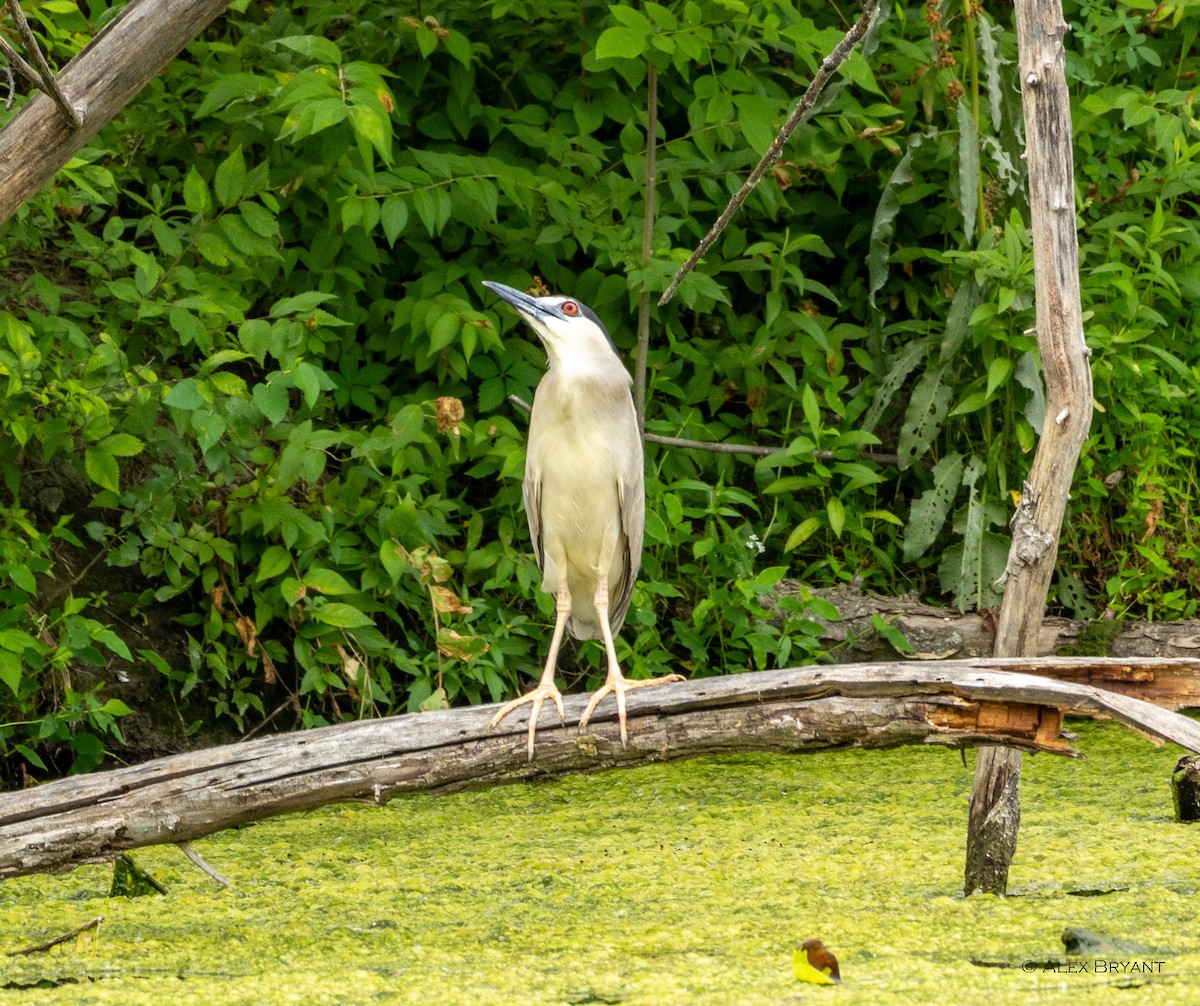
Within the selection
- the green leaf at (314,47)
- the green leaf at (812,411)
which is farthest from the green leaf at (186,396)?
the green leaf at (812,411)

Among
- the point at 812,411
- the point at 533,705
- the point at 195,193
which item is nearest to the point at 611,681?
the point at 533,705

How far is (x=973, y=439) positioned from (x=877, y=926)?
2555 mm

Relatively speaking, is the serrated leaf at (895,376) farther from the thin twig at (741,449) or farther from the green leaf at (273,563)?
the green leaf at (273,563)

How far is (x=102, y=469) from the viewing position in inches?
136

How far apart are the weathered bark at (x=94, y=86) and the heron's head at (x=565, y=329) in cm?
88

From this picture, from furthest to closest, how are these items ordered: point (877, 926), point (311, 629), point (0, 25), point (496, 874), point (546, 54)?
point (546, 54) → point (311, 629) → point (0, 25) → point (496, 874) → point (877, 926)

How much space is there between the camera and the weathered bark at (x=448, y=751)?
2344mm

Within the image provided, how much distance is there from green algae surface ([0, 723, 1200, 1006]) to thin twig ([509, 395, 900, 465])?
1.03 m

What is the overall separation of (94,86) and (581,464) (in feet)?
4.49

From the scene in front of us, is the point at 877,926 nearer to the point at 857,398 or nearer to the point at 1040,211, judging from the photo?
the point at 1040,211

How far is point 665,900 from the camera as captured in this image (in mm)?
2867

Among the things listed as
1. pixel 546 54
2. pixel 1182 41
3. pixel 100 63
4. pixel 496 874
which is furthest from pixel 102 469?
pixel 1182 41
